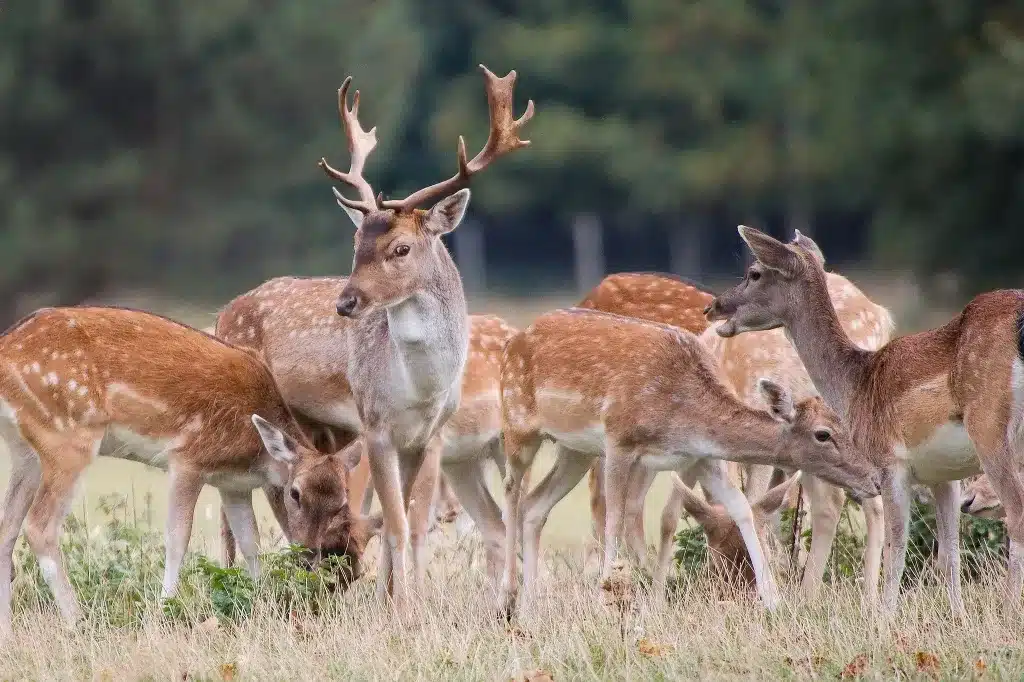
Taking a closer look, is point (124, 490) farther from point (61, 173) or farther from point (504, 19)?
point (504, 19)

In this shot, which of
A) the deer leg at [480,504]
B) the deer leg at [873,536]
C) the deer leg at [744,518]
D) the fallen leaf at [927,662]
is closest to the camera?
the fallen leaf at [927,662]

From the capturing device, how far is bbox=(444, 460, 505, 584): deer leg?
31.7 ft

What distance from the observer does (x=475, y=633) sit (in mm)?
7602

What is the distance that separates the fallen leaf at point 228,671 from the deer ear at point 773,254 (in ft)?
10.8

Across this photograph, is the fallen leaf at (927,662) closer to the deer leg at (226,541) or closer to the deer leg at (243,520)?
the deer leg at (243,520)

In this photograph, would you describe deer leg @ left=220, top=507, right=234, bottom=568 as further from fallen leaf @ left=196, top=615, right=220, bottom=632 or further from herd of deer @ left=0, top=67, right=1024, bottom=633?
fallen leaf @ left=196, top=615, right=220, bottom=632

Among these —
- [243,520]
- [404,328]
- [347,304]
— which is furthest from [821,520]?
[243,520]

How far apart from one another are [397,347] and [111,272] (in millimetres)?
20945

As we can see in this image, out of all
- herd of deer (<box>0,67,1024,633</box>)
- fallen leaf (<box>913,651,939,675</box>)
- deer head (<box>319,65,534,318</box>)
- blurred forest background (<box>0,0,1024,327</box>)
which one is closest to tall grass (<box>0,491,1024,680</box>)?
fallen leaf (<box>913,651,939,675</box>)

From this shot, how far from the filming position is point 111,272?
2858 cm

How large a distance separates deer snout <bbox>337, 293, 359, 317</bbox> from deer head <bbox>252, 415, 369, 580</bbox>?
0.95m

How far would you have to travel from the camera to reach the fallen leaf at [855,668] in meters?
6.59

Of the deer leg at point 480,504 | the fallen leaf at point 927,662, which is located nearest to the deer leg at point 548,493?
the deer leg at point 480,504

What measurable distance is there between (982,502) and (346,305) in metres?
3.49
